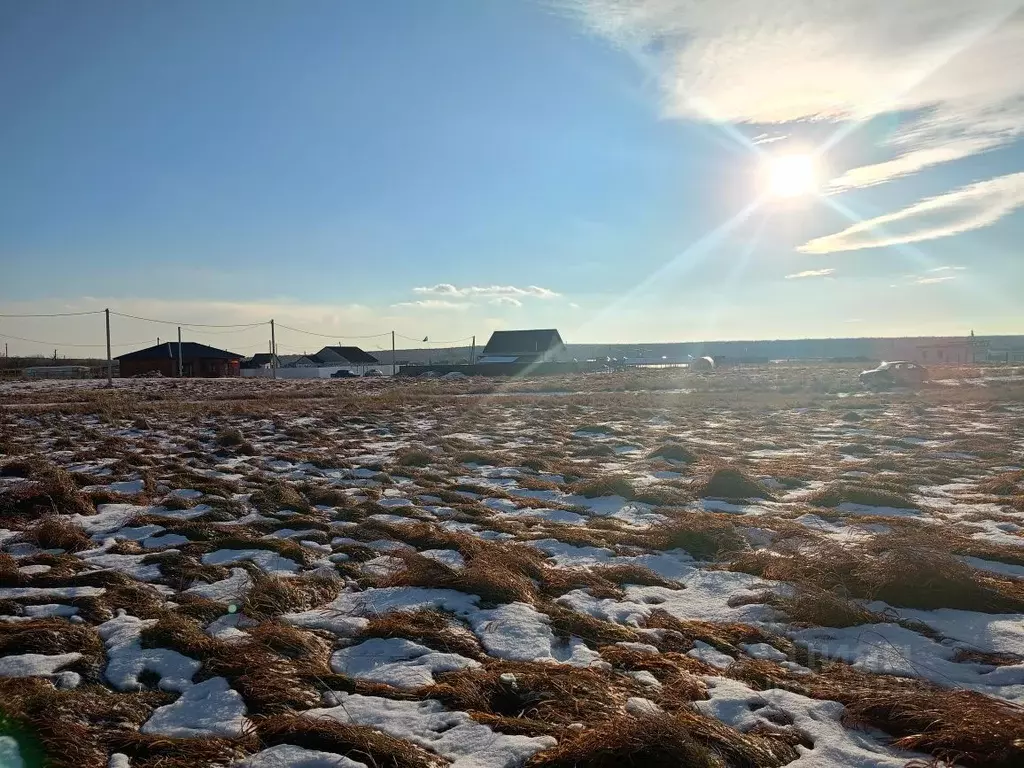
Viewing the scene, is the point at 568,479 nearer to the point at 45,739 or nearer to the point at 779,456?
the point at 779,456

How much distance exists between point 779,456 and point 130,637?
38.4 feet

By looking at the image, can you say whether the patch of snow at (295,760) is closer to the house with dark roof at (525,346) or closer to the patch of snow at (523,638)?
the patch of snow at (523,638)

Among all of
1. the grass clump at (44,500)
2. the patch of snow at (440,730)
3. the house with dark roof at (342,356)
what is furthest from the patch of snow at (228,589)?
the house with dark roof at (342,356)

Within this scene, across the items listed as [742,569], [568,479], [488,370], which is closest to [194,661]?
[742,569]

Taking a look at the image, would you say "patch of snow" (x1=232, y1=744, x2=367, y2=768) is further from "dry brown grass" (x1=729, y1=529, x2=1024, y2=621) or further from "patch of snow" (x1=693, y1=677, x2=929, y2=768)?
"dry brown grass" (x1=729, y1=529, x2=1024, y2=621)

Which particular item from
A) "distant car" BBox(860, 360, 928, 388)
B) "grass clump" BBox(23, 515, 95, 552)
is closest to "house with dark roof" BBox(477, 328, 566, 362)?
"distant car" BBox(860, 360, 928, 388)

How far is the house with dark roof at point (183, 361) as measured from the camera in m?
75.3

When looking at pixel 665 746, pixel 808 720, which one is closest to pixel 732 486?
pixel 808 720

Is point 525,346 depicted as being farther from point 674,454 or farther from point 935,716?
point 935,716

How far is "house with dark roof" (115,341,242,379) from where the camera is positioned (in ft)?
247

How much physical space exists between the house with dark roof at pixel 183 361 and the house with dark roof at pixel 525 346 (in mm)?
33503

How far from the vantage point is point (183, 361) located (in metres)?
75.6

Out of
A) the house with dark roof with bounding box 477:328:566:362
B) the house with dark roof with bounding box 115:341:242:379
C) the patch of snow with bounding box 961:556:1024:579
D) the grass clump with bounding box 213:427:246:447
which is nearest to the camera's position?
the patch of snow with bounding box 961:556:1024:579

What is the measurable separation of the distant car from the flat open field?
2363 cm
